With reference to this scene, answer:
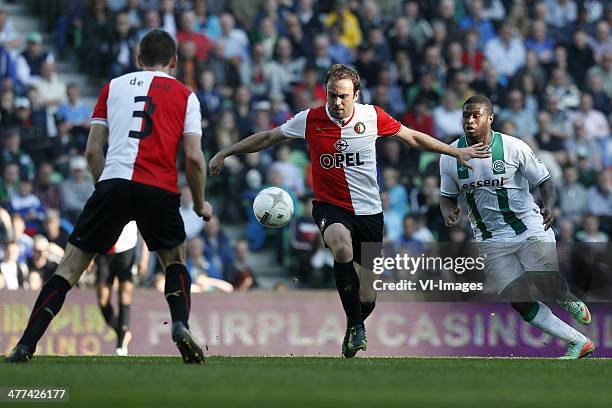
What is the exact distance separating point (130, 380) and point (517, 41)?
1619 cm

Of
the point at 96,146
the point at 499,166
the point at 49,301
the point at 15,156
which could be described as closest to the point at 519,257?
the point at 499,166

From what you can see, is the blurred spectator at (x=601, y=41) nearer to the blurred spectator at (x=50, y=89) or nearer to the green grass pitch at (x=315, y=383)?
the blurred spectator at (x=50, y=89)

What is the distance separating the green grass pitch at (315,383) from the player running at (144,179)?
48cm

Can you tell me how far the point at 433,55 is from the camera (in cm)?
2173

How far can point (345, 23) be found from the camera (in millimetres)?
22203

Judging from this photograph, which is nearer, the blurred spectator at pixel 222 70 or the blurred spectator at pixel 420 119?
the blurred spectator at pixel 222 70

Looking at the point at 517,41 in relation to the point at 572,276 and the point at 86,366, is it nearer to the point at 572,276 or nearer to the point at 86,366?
the point at 572,276

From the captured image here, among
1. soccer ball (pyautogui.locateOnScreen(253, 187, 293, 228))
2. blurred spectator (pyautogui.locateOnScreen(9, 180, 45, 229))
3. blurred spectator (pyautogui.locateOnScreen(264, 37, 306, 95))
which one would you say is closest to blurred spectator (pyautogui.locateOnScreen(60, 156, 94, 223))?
blurred spectator (pyautogui.locateOnScreen(9, 180, 45, 229))

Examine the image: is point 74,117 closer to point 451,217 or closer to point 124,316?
point 124,316

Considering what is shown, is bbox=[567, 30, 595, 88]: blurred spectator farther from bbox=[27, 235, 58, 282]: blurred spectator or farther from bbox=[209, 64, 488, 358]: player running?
bbox=[209, 64, 488, 358]: player running

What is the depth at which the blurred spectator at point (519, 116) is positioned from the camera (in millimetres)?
21312

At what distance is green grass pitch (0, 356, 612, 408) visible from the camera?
7.09 metres

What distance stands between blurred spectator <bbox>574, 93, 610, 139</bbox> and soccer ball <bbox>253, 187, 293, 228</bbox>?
11.3m

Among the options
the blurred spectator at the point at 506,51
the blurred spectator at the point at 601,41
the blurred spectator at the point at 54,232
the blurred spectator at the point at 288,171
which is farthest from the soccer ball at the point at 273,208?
the blurred spectator at the point at 601,41
